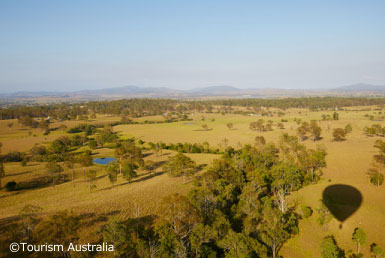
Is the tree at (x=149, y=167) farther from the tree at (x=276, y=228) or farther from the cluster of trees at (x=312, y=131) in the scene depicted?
the cluster of trees at (x=312, y=131)

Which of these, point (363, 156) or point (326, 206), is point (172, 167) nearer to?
point (326, 206)

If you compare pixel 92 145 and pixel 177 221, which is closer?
pixel 177 221

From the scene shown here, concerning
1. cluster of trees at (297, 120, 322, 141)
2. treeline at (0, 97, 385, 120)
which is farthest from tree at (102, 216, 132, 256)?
treeline at (0, 97, 385, 120)

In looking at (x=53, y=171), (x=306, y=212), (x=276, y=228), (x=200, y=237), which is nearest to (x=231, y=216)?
(x=276, y=228)

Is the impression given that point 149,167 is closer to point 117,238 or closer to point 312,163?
point 117,238

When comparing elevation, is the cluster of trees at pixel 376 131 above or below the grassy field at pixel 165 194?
above

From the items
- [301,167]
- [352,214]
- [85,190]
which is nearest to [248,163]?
[301,167]

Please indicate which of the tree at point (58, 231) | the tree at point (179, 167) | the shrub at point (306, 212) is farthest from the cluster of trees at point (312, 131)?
the tree at point (58, 231)

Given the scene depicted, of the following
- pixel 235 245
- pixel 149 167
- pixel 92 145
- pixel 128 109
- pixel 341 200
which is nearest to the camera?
pixel 235 245

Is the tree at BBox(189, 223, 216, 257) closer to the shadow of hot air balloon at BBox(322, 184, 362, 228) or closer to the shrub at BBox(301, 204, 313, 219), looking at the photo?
the shrub at BBox(301, 204, 313, 219)

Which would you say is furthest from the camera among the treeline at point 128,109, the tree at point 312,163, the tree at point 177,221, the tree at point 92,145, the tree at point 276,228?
the treeline at point 128,109
